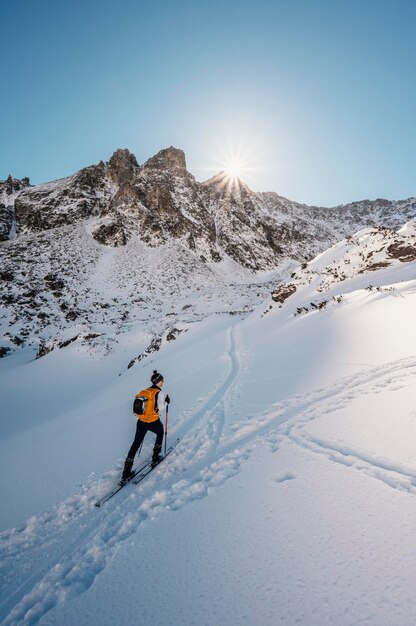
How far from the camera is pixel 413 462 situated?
3.66 meters

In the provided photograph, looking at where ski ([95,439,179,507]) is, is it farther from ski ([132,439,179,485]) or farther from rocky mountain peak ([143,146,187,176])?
rocky mountain peak ([143,146,187,176])

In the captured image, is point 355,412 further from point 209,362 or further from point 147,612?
point 209,362

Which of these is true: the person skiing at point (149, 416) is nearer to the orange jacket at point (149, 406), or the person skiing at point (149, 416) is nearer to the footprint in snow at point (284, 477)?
the orange jacket at point (149, 406)

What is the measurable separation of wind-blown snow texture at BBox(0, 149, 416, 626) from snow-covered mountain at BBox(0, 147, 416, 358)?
45.6ft

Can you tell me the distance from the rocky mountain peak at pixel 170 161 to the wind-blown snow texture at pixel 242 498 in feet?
217

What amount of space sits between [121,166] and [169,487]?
246 ft

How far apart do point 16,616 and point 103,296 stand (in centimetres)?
3781

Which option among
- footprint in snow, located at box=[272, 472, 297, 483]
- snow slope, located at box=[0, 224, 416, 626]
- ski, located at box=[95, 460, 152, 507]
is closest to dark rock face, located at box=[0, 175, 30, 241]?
snow slope, located at box=[0, 224, 416, 626]

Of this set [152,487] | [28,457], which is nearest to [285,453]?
[152,487]

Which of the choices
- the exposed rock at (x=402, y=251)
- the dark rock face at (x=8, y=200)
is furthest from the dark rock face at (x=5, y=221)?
the exposed rock at (x=402, y=251)

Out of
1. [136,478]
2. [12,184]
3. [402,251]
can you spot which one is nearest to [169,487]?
[136,478]

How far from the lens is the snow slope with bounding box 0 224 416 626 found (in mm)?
2389

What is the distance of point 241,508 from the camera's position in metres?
3.53

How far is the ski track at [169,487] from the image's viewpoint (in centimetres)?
323
